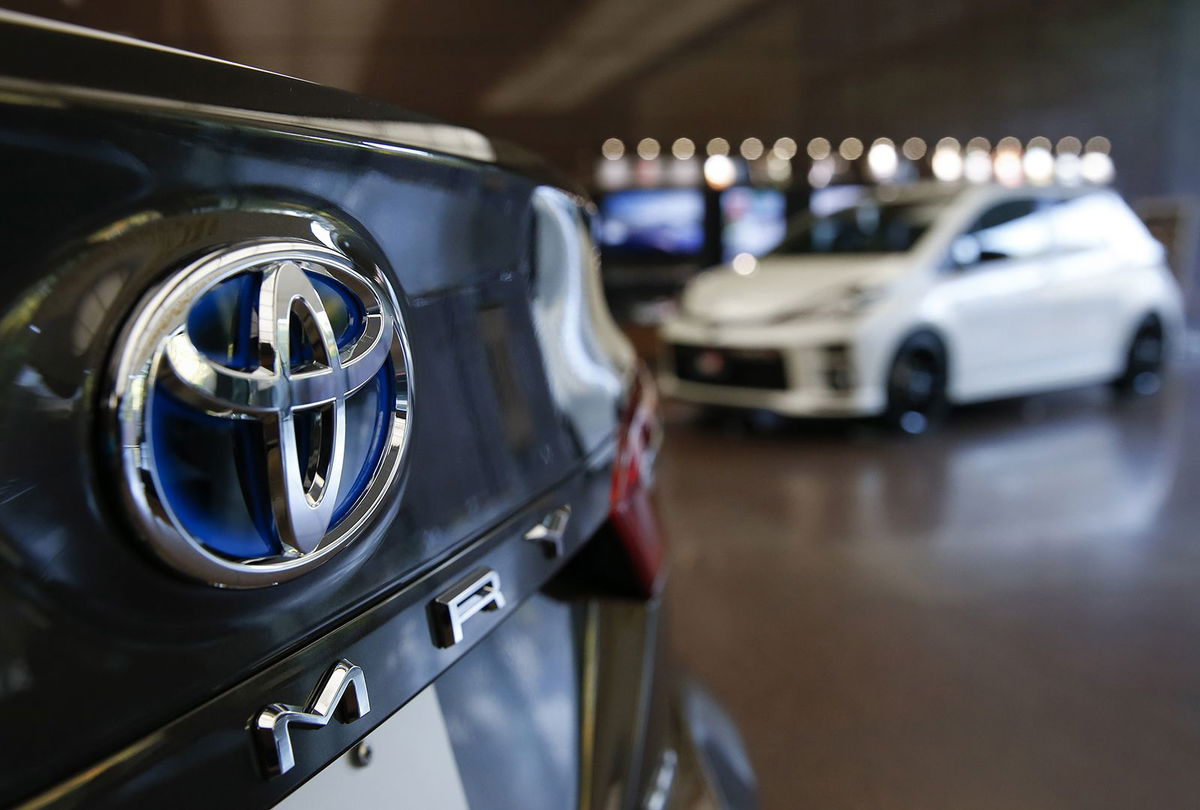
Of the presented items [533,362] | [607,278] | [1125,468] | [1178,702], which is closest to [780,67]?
[607,278]

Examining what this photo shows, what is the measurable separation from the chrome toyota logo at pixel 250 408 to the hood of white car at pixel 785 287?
3.82m

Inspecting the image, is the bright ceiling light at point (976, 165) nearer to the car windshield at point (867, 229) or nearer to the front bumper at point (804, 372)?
the car windshield at point (867, 229)

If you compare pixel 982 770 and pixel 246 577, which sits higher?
pixel 246 577

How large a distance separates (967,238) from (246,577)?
4.59 meters

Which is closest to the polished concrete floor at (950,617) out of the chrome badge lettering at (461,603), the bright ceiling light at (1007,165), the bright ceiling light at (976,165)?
the chrome badge lettering at (461,603)

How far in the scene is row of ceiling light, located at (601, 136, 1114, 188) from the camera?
28.9 feet

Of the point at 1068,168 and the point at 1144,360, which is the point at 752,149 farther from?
the point at 1144,360

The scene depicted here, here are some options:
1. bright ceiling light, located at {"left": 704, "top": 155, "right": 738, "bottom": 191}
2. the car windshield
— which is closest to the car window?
the car windshield

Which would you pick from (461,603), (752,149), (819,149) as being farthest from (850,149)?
(461,603)

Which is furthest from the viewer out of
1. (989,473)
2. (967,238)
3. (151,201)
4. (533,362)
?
(967,238)

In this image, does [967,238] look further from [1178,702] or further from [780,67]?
[780,67]

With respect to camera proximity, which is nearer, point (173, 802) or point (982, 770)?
point (173, 802)

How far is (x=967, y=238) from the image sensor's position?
449 cm

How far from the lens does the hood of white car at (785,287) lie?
4.17 metres
